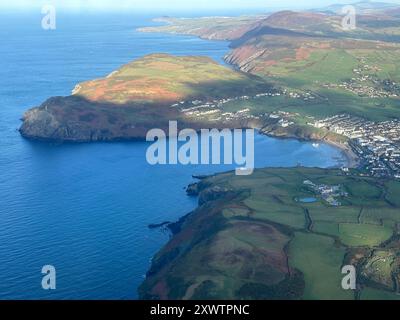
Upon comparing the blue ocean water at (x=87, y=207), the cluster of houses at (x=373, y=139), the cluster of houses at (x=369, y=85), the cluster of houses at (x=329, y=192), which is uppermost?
the cluster of houses at (x=369, y=85)

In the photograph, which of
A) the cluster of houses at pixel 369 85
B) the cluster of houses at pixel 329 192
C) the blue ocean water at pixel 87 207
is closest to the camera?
the blue ocean water at pixel 87 207

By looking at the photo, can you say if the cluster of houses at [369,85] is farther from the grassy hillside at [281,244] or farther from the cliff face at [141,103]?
the grassy hillside at [281,244]

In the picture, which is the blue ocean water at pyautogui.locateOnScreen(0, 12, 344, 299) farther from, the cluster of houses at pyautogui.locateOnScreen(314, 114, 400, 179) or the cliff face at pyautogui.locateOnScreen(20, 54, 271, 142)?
the cluster of houses at pyautogui.locateOnScreen(314, 114, 400, 179)

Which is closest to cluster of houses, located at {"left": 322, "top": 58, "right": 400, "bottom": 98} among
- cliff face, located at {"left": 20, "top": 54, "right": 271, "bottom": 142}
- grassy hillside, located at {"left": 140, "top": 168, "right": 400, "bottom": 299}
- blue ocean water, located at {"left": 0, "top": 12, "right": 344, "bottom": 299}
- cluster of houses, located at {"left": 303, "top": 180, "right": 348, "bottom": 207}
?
cliff face, located at {"left": 20, "top": 54, "right": 271, "bottom": 142}

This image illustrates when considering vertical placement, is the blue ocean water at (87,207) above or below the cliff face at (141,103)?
below

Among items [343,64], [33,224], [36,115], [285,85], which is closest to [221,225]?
[33,224]

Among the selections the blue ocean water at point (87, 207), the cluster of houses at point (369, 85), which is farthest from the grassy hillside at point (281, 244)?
the cluster of houses at point (369, 85)
